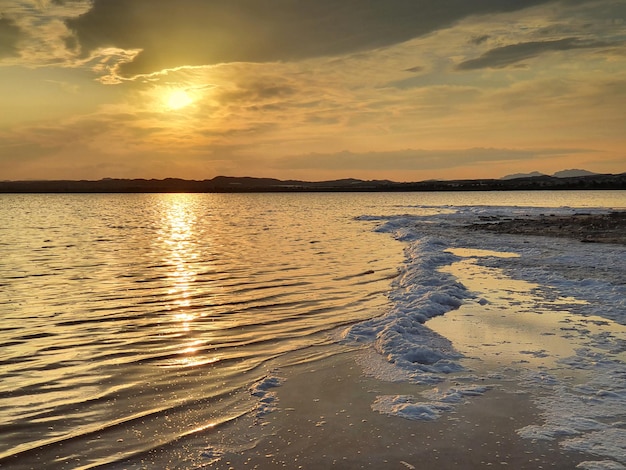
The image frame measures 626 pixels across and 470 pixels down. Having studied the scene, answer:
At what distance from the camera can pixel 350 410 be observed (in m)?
6.71

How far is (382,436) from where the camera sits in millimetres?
5887

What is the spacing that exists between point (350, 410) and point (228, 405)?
5.74ft

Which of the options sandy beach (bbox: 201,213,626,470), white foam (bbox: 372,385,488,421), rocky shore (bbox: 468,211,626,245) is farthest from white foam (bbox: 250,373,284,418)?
rocky shore (bbox: 468,211,626,245)

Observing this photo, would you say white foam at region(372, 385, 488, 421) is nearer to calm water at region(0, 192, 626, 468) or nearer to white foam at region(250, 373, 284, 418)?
white foam at region(250, 373, 284, 418)

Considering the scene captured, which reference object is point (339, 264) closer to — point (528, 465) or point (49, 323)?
point (49, 323)

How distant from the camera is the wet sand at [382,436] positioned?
526 centimetres

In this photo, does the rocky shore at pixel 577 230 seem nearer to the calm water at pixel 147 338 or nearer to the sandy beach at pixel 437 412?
the calm water at pixel 147 338

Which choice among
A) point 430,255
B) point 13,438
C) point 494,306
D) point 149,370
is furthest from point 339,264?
point 13,438

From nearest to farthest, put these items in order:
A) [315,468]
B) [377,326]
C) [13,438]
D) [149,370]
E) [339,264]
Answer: [315,468]
[13,438]
[149,370]
[377,326]
[339,264]

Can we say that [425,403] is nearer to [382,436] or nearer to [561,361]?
[382,436]

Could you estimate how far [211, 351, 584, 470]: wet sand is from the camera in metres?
5.26

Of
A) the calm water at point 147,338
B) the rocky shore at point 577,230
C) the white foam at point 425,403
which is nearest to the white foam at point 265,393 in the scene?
the calm water at point 147,338

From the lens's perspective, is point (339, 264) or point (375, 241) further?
point (375, 241)

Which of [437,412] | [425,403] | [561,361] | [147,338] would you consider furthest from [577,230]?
[147,338]
